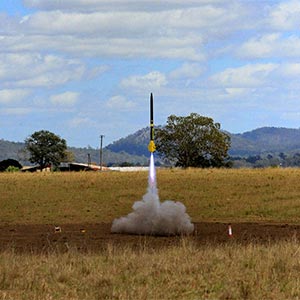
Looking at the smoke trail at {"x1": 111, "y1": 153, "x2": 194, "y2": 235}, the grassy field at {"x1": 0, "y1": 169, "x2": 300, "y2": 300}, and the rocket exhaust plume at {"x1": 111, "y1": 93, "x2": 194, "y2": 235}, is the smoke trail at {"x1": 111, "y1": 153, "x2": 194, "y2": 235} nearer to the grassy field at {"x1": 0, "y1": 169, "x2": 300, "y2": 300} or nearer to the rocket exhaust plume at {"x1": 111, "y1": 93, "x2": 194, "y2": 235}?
the rocket exhaust plume at {"x1": 111, "y1": 93, "x2": 194, "y2": 235}

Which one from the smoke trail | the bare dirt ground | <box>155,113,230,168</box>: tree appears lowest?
the bare dirt ground

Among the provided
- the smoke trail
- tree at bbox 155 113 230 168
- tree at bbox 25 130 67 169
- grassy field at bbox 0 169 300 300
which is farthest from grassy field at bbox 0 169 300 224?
tree at bbox 25 130 67 169

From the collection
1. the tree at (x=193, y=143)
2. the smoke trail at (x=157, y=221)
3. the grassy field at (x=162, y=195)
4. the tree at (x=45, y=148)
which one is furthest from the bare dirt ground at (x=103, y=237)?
the tree at (x=45, y=148)

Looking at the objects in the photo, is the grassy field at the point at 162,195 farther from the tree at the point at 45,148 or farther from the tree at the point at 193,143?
the tree at the point at 45,148

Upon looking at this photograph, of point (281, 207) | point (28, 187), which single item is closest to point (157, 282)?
point (281, 207)

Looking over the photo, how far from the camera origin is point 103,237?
27953 mm

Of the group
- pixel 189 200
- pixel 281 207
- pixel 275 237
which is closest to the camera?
pixel 275 237

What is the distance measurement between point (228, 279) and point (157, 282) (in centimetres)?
122

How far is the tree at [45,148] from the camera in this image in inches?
5148

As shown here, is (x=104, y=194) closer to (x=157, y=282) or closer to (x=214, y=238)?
(x=214, y=238)

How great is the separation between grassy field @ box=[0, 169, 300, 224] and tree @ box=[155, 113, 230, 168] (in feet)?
135

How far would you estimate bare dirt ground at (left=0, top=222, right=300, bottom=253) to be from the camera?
24.6m

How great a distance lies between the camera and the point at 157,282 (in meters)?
16.0

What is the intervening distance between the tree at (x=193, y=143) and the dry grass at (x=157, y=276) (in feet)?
269
